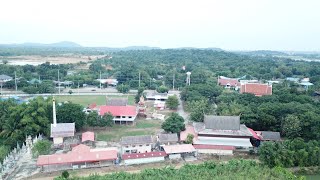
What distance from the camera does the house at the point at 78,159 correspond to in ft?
73.9

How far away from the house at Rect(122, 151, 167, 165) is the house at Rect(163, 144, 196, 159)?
0.57m

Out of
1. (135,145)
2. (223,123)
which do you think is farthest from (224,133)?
(135,145)

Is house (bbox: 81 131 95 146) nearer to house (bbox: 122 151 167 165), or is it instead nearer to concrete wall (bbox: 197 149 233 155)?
house (bbox: 122 151 167 165)

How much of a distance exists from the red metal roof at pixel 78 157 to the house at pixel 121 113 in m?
9.70

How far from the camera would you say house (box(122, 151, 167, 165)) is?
2388 cm

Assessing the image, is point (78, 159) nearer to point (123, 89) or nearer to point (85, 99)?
point (85, 99)

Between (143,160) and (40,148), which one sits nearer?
(40,148)

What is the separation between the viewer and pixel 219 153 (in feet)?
85.6

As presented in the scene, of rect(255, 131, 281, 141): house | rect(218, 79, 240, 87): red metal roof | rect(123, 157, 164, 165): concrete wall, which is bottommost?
rect(123, 157, 164, 165): concrete wall

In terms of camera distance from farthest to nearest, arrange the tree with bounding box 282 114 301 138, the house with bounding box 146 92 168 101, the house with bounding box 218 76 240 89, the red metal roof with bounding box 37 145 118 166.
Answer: the house with bounding box 218 76 240 89, the house with bounding box 146 92 168 101, the tree with bounding box 282 114 301 138, the red metal roof with bounding box 37 145 118 166

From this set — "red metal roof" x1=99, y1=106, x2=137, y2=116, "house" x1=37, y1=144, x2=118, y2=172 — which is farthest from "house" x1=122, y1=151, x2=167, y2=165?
"red metal roof" x1=99, y1=106, x2=137, y2=116

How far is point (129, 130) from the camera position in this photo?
31844 mm

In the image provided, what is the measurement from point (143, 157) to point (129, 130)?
316 inches

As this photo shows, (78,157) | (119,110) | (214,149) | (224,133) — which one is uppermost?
(119,110)
